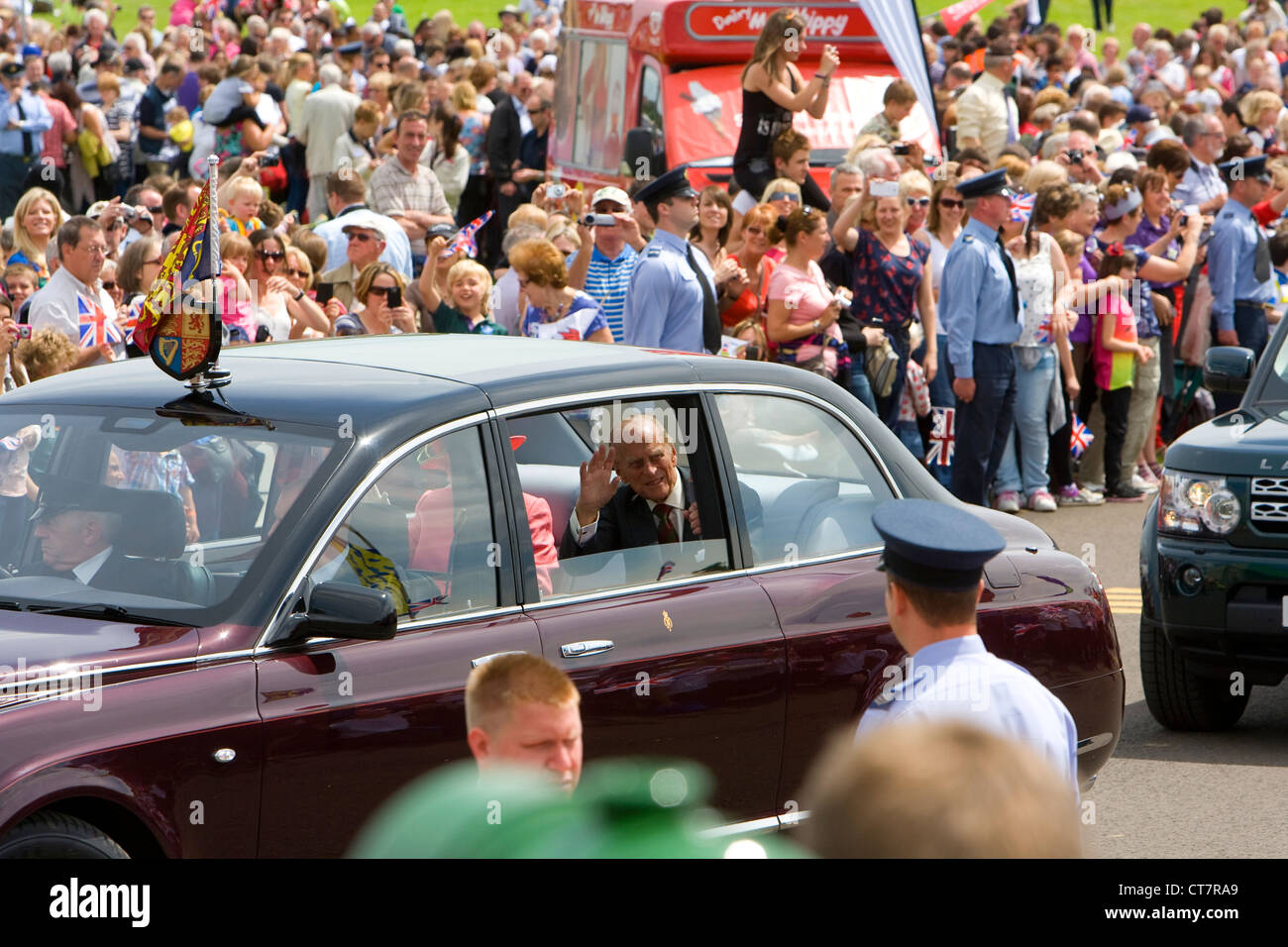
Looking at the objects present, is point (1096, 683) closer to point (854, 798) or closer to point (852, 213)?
point (854, 798)

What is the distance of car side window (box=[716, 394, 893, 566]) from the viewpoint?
5.59 metres

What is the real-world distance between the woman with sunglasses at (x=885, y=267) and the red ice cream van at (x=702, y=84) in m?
3.04

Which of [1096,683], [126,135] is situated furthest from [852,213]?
[126,135]

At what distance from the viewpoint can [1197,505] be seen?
7770 mm

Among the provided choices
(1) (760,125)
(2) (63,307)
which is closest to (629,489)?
(2) (63,307)

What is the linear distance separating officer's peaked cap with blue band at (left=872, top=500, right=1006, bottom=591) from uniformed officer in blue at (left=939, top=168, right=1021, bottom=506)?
8273mm

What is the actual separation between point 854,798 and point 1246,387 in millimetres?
6622

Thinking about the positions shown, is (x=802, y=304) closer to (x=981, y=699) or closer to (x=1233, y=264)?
(x=1233, y=264)

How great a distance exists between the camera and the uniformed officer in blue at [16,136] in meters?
18.2

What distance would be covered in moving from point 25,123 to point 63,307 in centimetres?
1009

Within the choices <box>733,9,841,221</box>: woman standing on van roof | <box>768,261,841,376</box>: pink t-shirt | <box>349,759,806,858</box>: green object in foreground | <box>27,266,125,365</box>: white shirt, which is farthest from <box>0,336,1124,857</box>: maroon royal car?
<box>733,9,841,221</box>: woman standing on van roof

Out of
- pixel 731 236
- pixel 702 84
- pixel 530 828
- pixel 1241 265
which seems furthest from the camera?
pixel 702 84

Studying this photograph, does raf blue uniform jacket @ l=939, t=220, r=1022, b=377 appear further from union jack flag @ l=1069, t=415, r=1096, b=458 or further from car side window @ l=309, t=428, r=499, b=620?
car side window @ l=309, t=428, r=499, b=620
